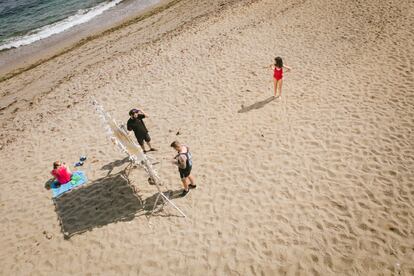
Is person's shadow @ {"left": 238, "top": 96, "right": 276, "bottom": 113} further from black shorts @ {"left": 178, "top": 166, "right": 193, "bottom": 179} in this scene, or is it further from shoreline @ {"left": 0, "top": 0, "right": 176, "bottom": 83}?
shoreline @ {"left": 0, "top": 0, "right": 176, "bottom": 83}

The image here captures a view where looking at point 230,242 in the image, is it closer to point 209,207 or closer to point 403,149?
point 209,207

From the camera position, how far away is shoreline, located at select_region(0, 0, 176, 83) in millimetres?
18506

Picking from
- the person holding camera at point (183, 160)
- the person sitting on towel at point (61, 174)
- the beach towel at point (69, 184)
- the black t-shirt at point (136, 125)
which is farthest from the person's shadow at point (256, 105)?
the person sitting on towel at point (61, 174)

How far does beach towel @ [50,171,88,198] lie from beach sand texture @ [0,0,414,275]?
0.33m

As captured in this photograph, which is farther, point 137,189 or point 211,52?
point 211,52

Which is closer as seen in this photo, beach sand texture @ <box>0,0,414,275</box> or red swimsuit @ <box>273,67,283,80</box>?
beach sand texture @ <box>0,0,414,275</box>

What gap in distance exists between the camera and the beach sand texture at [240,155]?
6.56 m

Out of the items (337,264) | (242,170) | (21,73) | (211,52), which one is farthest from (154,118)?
(21,73)

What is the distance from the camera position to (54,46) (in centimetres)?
2069

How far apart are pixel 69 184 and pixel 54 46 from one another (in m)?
15.6

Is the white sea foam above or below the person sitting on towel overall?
above

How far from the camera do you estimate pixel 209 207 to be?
7516 mm

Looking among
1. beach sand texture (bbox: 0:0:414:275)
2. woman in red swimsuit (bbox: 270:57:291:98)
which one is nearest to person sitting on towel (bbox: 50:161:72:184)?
beach sand texture (bbox: 0:0:414:275)

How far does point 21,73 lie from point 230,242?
1645cm
